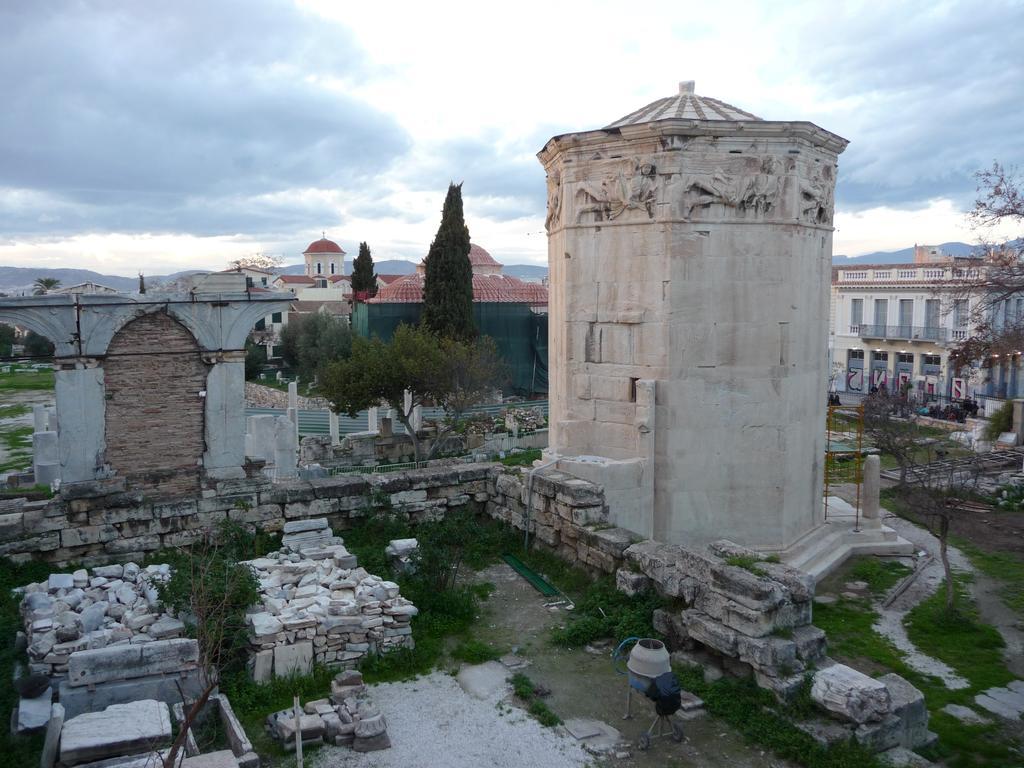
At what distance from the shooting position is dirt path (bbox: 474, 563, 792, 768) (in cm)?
554

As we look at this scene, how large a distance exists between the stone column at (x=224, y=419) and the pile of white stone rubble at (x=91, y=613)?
2.03m

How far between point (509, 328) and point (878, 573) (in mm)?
28014

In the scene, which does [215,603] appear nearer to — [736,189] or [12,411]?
A: [736,189]

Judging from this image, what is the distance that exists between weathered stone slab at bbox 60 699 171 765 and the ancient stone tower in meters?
5.86

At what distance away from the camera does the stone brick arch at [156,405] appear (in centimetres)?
952

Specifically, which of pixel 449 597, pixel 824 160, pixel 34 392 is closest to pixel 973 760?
pixel 449 597

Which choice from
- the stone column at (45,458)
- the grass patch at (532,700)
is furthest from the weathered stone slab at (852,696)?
the stone column at (45,458)

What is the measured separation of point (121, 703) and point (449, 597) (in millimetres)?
3081

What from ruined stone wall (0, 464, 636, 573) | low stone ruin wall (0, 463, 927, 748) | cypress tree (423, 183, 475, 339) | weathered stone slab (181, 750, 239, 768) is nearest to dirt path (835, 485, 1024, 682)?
low stone ruin wall (0, 463, 927, 748)

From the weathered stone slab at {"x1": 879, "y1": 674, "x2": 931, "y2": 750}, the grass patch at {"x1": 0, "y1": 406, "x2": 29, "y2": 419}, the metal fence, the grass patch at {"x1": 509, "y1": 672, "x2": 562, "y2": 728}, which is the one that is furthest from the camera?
the grass patch at {"x1": 0, "y1": 406, "x2": 29, "y2": 419}

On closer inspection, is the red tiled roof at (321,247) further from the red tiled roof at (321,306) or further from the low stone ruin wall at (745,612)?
the low stone ruin wall at (745,612)

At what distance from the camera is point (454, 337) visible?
32.6 m

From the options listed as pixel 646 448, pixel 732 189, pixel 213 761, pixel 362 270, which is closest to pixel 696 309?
pixel 732 189

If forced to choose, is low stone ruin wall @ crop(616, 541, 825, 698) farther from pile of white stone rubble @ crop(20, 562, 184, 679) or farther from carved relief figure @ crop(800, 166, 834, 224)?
carved relief figure @ crop(800, 166, 834, 224)
